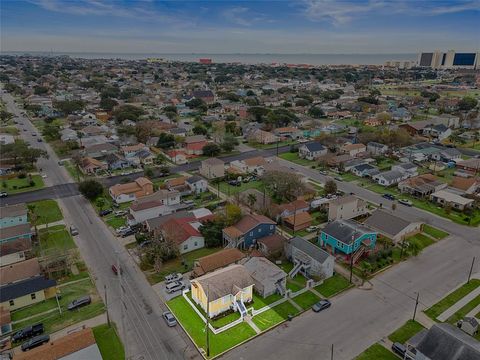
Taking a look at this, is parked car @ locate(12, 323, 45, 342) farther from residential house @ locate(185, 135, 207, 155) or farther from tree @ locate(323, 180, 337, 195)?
residential house @ locate(185, 135, 207, 155)

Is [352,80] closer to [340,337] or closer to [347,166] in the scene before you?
[347,166]

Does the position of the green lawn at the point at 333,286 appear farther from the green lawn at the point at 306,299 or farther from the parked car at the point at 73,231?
the parked car at the point at 73,231

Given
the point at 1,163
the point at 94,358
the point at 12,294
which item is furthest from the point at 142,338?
the point at 1,163

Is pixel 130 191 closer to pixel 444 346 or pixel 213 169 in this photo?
pixel 213 169

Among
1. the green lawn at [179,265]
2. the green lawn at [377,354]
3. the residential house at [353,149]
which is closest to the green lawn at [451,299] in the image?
the green lawn at [377,354]

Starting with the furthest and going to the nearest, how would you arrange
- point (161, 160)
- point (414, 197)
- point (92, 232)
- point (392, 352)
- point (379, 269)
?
point (161, 160), point (414, 197), point (92, 232), point (379, 269), point (392, 352)

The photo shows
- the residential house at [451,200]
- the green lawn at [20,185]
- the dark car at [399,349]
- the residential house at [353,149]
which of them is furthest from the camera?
the residential house at [353,149]
